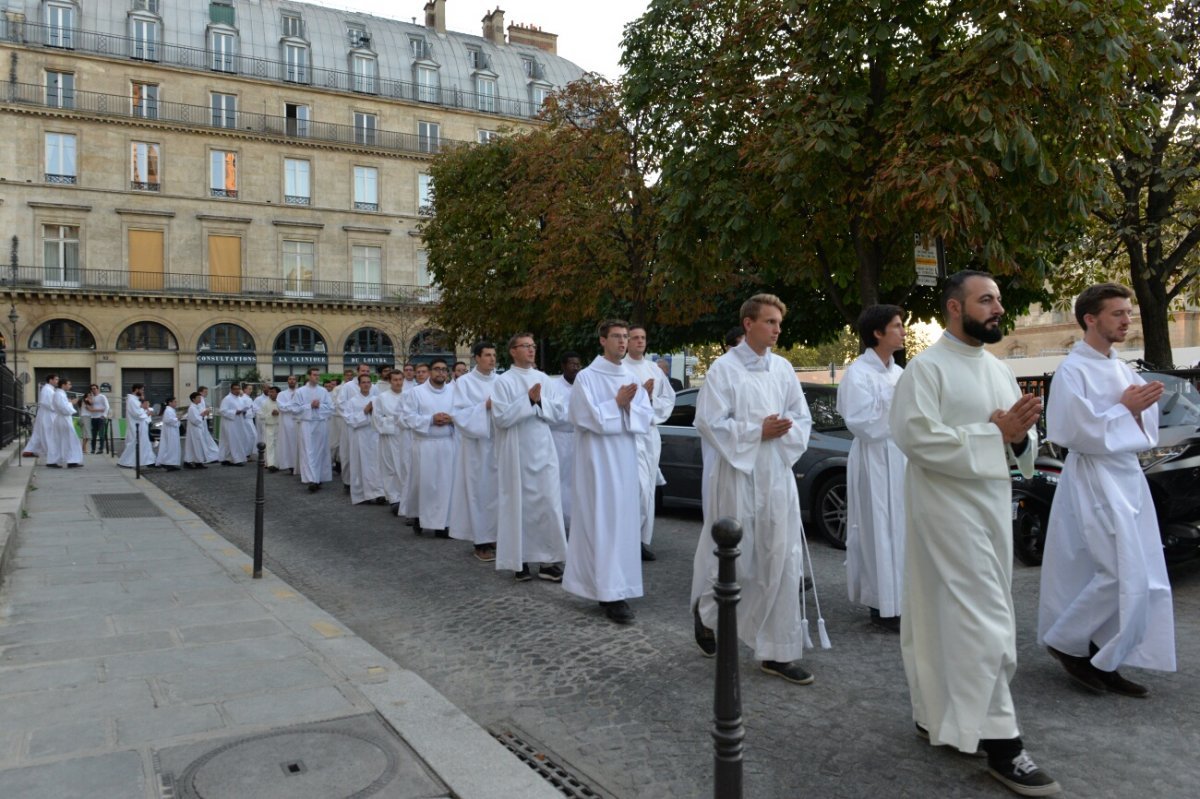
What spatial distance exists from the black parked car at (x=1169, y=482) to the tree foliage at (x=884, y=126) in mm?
2696

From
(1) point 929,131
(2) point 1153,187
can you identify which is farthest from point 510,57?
(1) point 929,131

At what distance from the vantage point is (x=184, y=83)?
149ft

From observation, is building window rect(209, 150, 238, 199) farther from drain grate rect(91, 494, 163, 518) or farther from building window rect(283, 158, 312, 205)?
drain grate rect(91, 494, 163, 518)

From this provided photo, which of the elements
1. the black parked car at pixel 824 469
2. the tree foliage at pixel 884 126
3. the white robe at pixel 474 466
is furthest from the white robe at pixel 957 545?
the tree foliage at pixel 884 126

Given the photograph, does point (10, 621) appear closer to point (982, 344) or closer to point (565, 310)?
point (982, 344)

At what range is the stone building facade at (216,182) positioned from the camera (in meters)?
42.4

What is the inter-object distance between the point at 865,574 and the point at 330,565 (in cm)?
504

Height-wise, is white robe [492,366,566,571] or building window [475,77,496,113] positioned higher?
building window [475,77,496,113]

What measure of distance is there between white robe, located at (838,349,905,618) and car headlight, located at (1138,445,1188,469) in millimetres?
2180

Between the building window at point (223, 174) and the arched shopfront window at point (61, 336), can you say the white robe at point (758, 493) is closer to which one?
the arched shopfront window at point (61, 336)

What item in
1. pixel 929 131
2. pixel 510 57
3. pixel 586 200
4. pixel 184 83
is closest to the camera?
pixel 929 131

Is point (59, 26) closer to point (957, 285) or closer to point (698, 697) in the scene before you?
point (698, 697)

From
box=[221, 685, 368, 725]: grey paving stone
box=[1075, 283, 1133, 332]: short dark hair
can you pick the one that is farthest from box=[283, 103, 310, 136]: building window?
box=[1075, 283, 1133, 332]: short dark hair

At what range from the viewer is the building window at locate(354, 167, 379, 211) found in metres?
49.1
